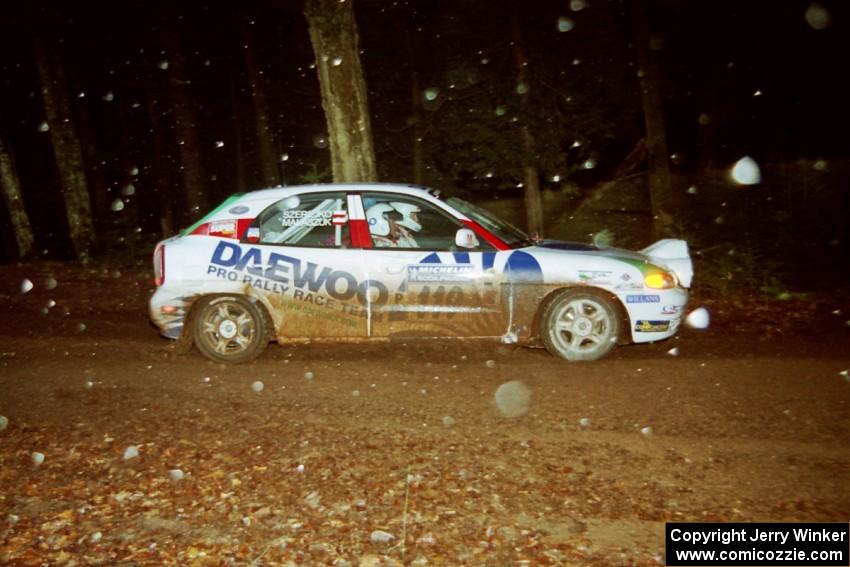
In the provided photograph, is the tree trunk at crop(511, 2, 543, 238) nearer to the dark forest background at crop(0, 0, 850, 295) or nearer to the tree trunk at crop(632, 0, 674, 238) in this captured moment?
the dark forest background at crop(0, 0, 850, 295)

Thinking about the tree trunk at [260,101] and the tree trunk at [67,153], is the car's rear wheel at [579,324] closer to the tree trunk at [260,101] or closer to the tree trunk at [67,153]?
the tree trunk at [67,153]

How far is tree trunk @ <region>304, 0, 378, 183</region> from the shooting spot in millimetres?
10711

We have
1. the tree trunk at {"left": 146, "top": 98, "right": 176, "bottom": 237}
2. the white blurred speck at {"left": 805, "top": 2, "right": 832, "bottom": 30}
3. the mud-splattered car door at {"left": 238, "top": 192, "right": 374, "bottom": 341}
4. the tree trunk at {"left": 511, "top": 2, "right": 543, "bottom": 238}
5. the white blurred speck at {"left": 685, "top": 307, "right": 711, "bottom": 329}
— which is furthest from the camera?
the tree trunk at {"left": 146, "top": 98, "right": 176, "bottom": 237}

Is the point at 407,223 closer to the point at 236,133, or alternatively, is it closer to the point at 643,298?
the point at 643,298

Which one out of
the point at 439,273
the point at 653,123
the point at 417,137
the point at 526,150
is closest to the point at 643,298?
the point at 439,273

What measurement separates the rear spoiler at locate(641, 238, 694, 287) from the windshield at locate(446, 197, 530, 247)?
1316mm

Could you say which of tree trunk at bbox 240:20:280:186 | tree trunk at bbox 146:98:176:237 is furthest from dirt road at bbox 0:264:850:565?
tree trunk at bbox 146:98:176:237

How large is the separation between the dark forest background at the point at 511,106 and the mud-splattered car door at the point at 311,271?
634cm

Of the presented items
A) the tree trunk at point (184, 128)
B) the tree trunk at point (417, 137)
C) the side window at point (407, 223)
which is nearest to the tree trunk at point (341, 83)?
the side window at point (407, 223)

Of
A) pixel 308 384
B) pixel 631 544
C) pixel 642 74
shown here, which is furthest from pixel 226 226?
pixel 642 74

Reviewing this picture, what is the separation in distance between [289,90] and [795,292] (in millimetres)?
17392

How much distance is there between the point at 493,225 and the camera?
7.38 m

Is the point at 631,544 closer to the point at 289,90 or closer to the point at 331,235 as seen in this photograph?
the point at 331,235

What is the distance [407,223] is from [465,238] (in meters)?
0.68
